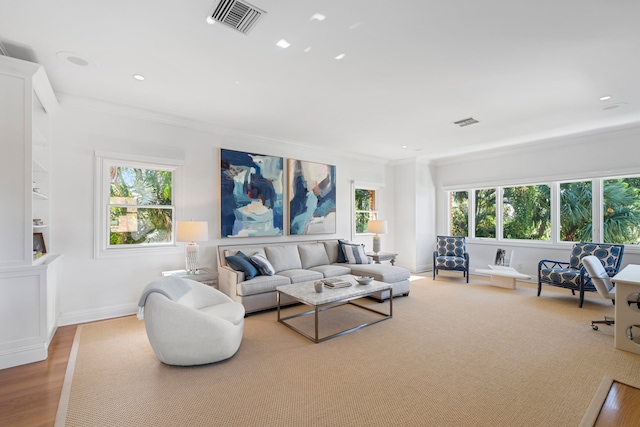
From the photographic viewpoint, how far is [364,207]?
6930 millimetres

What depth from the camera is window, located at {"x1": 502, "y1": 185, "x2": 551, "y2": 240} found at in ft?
19.2

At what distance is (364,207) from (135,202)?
461 cm

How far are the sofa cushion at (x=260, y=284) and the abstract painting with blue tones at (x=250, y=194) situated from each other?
1.11 meters

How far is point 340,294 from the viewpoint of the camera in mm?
3369

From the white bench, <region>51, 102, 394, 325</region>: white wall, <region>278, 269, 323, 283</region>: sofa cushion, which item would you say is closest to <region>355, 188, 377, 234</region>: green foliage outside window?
<region>278, 269, 323, 283</region>: sofa cushion

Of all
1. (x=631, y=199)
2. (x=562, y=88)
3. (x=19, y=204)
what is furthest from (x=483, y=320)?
(x=19, y=204)

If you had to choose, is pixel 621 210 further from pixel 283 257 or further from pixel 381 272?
pixel 283 257

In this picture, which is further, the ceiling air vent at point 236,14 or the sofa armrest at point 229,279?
the sofa armrest at point 229,279

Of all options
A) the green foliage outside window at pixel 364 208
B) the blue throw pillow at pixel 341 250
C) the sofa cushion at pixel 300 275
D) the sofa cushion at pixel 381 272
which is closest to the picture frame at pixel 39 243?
the sofa cushion at pixel 300 275

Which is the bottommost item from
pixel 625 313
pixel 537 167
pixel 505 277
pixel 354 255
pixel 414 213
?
pixel 505 277

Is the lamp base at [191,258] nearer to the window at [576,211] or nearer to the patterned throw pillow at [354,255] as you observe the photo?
the patterned throw pillow at [354,255]

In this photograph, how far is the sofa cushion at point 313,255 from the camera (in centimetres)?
516

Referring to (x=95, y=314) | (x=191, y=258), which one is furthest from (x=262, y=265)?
(x=95, y=314)

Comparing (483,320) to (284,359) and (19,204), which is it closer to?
(284,359)
